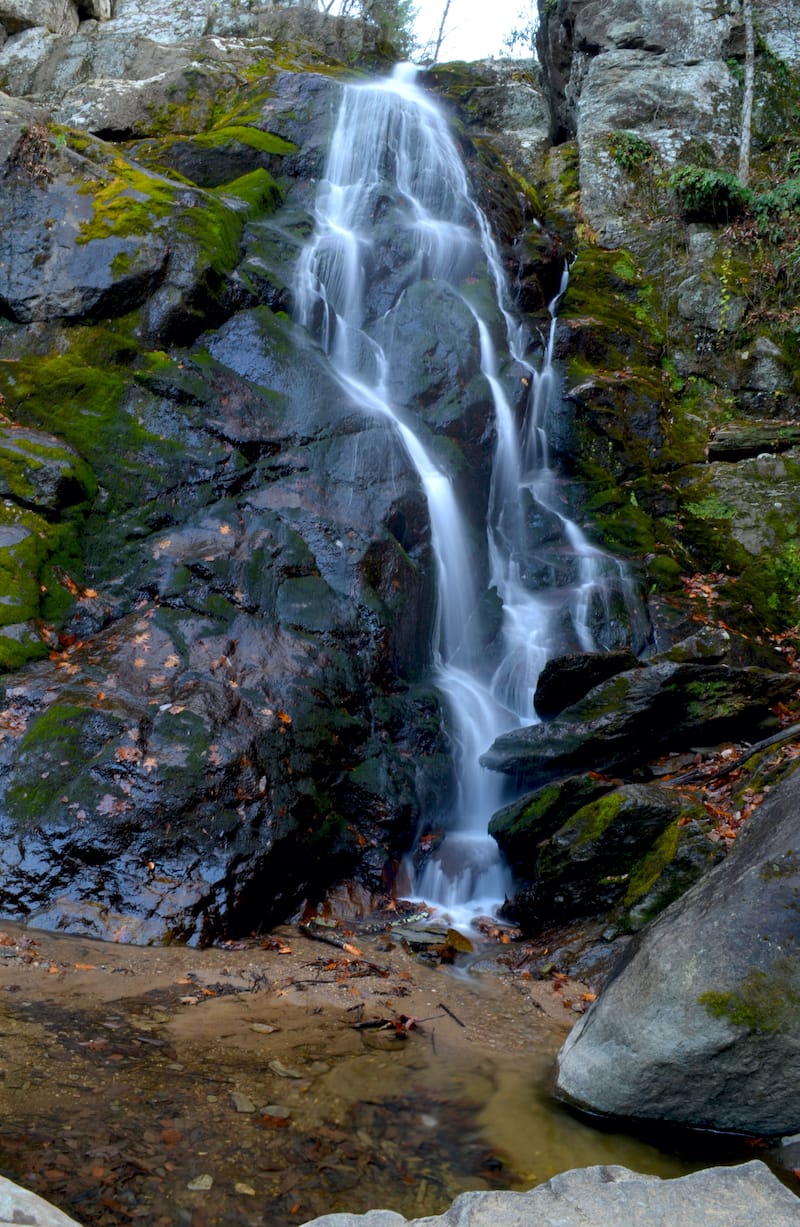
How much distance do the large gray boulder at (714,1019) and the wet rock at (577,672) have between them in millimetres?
3770

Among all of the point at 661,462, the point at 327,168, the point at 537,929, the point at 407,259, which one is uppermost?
the point at 327,168

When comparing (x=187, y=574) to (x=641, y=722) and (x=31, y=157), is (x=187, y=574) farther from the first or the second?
(x=31, y=157)

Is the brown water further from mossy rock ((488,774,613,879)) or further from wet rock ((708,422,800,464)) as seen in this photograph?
wet rock ((708,422,800,464))

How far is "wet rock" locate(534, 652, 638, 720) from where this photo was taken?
7.75 metres

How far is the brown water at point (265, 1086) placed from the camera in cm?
293

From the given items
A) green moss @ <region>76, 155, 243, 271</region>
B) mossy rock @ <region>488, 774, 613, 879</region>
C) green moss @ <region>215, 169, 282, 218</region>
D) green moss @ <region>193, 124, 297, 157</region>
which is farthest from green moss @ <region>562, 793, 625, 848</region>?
green moss @ <region>193, 124, 297, 157</region>

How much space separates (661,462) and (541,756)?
232 inches

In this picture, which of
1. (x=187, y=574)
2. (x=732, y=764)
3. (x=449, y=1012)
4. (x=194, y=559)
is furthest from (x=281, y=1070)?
(x=194, y=559)

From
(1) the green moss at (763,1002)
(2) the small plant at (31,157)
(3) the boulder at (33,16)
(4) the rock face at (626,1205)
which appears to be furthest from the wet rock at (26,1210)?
(3) the boulder at (33,16)

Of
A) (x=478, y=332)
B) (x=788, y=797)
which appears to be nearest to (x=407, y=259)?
(x=478, y=332)

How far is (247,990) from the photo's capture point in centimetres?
472

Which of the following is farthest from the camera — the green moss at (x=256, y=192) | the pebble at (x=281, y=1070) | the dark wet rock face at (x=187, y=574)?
the green moss at (x=256, y=192)

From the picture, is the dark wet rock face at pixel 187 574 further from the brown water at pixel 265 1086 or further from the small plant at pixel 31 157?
the brown water at pixel 265 1086

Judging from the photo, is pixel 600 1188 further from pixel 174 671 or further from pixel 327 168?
pixel 327 168
